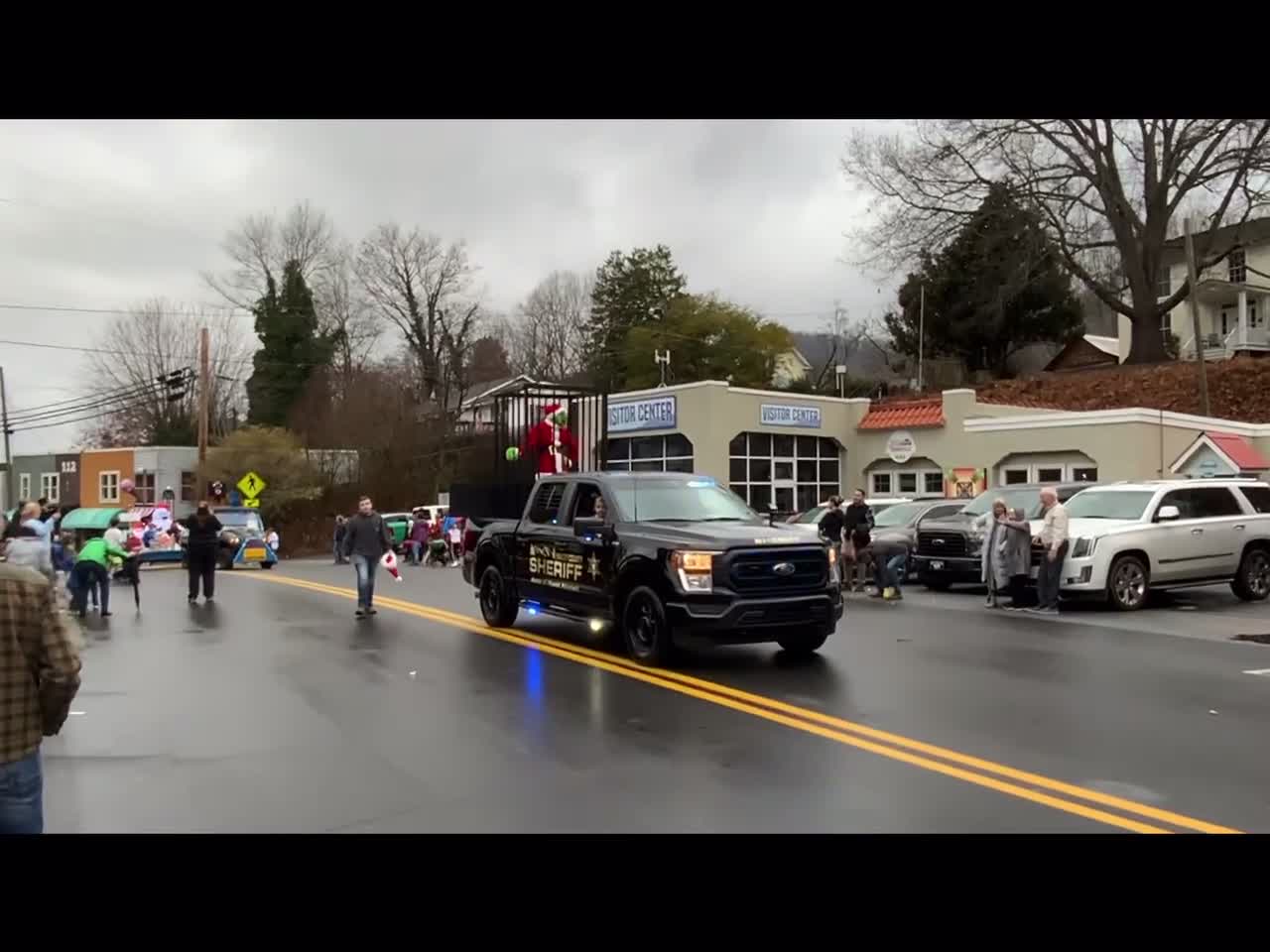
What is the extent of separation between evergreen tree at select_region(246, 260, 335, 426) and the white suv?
47.2 metres

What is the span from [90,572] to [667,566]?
32.1 ft

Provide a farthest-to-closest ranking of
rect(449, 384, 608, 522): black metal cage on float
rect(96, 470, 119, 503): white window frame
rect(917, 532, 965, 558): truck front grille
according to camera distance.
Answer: rect(96, 470, 119, 503): white window frame → rect(449, 384, 608, 522): black metal cage on float → rect(917, 532, 965, 558): truck front grille

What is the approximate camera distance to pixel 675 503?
10914 mm

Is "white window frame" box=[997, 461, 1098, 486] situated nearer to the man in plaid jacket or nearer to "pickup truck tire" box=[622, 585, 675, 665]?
"pickup truck tire" box=[622, 585, 675, 665]

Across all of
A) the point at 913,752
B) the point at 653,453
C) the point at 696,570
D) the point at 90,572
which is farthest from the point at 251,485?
the point at 913,752

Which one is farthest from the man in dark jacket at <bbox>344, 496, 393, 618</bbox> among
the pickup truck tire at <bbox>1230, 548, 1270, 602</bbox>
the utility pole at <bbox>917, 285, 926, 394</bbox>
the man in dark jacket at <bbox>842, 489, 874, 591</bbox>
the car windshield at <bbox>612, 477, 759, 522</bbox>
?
the utility pole at <bbox>917, 285, 926, 394</bbox>

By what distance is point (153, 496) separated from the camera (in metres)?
49.5

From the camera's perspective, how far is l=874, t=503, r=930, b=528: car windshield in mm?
20328

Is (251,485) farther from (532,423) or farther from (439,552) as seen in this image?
(532,423)

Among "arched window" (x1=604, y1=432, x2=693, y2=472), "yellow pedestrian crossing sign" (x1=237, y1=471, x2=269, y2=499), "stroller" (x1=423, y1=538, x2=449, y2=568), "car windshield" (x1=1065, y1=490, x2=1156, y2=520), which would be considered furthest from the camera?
"yellow pedestrian crossing sign" (x1=237, y1=471, x2=269, y2=499)

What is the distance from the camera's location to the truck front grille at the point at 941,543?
57.0 ft

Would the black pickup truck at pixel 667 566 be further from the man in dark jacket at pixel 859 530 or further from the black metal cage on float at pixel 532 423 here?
the black metal cage on float at pixel 532 423
